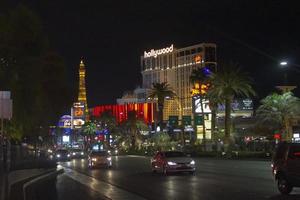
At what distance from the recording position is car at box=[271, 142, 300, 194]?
20609 millimetres

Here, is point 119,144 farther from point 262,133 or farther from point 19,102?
point 19,102

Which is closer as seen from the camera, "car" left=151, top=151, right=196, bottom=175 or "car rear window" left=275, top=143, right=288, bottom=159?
"car rear window" left=275, top=143, right=288, bottom=159

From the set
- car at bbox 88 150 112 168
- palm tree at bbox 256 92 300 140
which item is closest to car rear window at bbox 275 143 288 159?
car at bbox 88 150 112 168

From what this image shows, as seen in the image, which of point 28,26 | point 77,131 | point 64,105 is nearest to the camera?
point 28,26

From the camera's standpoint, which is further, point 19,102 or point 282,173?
point 19,102

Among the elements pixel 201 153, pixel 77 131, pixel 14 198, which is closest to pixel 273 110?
pixel 201 153

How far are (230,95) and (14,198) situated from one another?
56463mm

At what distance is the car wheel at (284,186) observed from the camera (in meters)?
20.8

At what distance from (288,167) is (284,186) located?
0.67 meters

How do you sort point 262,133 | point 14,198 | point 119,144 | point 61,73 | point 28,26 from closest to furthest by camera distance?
point 14,198, point 28,26, point 61,73, point 262,133, point 119,144

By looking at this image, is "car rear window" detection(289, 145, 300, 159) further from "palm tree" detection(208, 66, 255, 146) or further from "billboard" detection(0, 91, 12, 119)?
"palm tree" detection(208, 66, 255, 146)

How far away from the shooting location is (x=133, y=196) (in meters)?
20.9

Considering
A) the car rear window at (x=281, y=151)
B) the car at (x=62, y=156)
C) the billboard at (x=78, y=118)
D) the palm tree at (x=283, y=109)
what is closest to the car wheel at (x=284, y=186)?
the car rear window at (x=281, y=151)

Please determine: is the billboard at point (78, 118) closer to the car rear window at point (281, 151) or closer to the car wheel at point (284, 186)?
the car rear window at point (281, 151)
